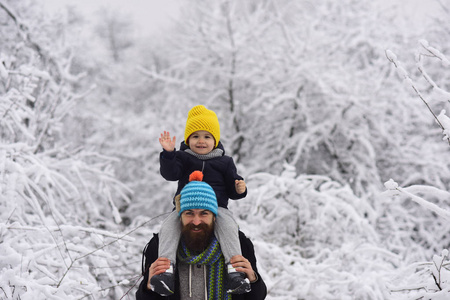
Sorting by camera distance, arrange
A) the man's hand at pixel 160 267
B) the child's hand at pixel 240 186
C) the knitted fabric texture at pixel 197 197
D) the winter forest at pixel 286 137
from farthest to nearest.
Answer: the winter forest at pixel 286 137
the child's hand at pixel 240 186
the knitted fabric texture at pixel 197 197
the man's hand at pixel 160 267

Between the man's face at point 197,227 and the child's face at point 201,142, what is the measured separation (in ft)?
1.31

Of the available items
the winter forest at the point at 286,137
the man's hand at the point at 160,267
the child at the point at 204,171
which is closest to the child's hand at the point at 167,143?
the child at the point at 204,171

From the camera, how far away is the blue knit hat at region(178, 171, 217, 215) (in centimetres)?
180

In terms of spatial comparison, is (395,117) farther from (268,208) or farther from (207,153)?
(207,153)

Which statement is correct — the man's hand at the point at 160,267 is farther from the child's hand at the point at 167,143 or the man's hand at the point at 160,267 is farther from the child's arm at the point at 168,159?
the child's hand at the point at 167,143

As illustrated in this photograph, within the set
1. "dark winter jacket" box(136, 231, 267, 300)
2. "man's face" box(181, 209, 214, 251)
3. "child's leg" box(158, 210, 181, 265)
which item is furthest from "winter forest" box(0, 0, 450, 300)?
"man's face" box(181, 209, 214, 251)

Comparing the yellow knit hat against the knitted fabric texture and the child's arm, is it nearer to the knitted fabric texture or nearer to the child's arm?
the child's arm

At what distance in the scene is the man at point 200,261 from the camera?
1812mm

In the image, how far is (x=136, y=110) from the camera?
44.7ft

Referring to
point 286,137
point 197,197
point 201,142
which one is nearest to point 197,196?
point 197,197

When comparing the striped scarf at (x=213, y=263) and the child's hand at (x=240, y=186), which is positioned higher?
the child's hand at (x=240, y=186)

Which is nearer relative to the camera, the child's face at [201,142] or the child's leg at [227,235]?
the child's leg at [227,235]

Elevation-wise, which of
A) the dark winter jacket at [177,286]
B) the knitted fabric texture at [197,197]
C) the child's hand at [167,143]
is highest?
the child's hand at [167,143]

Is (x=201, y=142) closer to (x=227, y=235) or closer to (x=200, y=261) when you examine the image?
(x=227, y=235)
